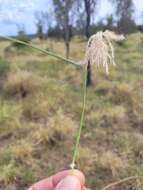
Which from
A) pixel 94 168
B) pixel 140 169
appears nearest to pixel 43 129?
pixel 94 168

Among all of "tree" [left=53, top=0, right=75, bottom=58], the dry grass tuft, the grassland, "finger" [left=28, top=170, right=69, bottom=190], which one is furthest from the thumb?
"tree" [left=53, top=0, right=75, bottom=58]

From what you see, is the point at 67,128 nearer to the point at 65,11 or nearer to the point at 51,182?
the point at 51,182

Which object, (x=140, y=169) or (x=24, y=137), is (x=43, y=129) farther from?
(x=140, y=169)

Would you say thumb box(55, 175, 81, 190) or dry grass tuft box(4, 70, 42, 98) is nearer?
thumb box(55, 175, 81, 190)

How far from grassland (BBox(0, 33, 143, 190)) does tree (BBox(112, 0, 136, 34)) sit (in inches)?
278

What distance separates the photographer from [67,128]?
152 inches

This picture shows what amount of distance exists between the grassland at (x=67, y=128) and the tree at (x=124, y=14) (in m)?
7.07

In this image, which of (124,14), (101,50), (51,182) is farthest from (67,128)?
(124,14)

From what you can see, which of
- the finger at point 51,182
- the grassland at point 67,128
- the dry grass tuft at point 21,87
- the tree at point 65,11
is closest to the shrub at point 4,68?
the grassland at point 67,128

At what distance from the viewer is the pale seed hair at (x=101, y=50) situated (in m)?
0.78

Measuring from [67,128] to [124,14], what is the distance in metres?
10.5

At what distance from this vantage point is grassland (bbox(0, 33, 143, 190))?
316 centimetres

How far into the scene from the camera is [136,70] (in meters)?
7.20

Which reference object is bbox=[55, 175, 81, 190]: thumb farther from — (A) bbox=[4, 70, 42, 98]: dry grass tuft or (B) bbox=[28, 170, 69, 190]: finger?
(A) bbox=[4, 70, 42, 98]: dry grass tuft
